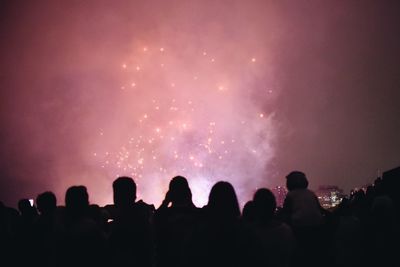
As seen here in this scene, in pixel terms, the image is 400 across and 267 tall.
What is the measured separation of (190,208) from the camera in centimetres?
534

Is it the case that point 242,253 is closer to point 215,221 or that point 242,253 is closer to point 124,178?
point 215,221

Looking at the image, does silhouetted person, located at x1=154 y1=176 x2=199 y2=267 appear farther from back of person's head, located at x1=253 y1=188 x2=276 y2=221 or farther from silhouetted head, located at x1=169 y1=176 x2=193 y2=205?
back of person's head, located at x1=253 y1=188 x2=276 y2=221

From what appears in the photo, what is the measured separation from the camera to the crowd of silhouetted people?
3.87 metres

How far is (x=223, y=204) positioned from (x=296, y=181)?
3283 millimetres

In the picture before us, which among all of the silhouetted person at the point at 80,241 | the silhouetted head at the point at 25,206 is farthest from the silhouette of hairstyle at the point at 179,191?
the silhouetted head at the point at 25,206

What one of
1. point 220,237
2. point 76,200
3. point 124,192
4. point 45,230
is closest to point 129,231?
point 124,192

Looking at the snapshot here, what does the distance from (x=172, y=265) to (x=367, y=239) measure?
151 inches

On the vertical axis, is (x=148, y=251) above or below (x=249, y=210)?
below

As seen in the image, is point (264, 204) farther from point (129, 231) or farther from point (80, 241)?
point (80, 241)

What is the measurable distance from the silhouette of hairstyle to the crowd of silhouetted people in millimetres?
13

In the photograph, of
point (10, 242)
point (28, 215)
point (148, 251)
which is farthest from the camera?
point (28, 215)

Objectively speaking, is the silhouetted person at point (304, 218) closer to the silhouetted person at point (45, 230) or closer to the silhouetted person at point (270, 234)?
the silhouetted person at point (270, 234)

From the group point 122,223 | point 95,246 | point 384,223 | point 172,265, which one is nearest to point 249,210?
point 172,265

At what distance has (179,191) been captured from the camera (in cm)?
543
